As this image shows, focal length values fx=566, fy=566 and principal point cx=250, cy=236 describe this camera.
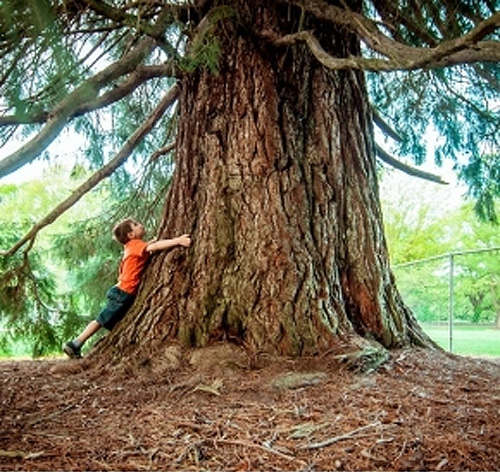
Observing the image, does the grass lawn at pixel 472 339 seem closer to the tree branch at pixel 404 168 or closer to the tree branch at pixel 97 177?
the tree branch at pixel 404 168

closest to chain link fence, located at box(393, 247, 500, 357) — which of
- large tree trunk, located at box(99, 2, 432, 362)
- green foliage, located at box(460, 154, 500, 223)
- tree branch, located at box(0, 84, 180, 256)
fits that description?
green foliage, located at box(460, 154, 500, 223)

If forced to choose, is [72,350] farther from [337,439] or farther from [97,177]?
[337,439]

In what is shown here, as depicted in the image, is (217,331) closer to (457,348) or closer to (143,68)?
(143,68)

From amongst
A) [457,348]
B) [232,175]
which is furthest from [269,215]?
[457,348]

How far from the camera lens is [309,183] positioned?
329cm

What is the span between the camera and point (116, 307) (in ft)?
11.3

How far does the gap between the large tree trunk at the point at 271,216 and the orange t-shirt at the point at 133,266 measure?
16cm

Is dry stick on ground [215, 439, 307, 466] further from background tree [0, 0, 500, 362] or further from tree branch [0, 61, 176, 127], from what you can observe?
tree branch [0, 61, 176, 127]

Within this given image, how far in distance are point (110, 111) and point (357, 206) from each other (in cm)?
236

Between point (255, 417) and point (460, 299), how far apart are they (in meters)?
4.83

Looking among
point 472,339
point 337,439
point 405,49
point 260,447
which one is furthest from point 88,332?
point 472,339

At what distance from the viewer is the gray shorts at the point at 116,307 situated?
3.41m

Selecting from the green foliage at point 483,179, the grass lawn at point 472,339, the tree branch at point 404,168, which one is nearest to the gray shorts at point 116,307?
the tree branch at point 404,168

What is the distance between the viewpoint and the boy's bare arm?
3.16m
